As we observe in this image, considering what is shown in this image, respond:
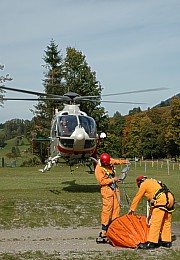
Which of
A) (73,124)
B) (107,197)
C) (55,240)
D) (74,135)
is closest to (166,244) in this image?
(107,197)

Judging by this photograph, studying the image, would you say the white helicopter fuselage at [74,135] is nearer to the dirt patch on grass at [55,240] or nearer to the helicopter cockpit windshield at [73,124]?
the helicopter cockpit windshield at [73,124]

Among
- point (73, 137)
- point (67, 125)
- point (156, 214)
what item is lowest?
point (156, 214)

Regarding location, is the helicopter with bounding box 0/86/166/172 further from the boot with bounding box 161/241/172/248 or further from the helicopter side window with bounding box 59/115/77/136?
the boot with bounding box 161/241/172/248

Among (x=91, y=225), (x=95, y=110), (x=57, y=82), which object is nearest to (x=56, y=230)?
(x=91, y=225)

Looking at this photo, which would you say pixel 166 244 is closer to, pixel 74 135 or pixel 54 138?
pixel 74 135

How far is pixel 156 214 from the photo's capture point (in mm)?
10648

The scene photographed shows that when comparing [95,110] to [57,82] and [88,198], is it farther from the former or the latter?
[88,198]

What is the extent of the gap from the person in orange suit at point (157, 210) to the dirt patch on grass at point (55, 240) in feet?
0.86

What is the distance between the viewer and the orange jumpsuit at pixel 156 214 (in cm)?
1056

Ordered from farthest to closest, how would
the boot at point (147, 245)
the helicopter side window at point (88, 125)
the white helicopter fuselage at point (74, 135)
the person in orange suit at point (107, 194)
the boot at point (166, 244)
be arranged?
1. the helicopter side window at point (88, 125)
2. the white helicopter fuselage at point (74, 135)
3. the person in orange suit at point (107, 194)
4. the boot at point (166, 244)
5. the boot at point (147, 245)

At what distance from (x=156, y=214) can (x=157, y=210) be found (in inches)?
3.7

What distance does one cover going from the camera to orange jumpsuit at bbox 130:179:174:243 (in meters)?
10.6

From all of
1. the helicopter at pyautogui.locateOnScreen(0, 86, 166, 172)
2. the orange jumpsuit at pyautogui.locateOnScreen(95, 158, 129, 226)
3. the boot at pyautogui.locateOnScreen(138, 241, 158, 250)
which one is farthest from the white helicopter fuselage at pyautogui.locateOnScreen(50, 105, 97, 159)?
the boot at pyautogui.locateOnScreen(138, 241, 158, 250)

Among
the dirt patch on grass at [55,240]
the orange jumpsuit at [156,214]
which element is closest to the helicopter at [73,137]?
the dirt patch on grass at [55,240]
